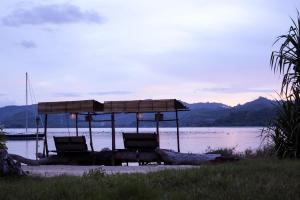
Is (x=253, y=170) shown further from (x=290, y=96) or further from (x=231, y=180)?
(x=290, y=96)

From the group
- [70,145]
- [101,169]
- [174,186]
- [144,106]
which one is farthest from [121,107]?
[174,186]

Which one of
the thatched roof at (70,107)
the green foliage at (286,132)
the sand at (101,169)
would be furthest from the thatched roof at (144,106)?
the green foliage at (286,132)

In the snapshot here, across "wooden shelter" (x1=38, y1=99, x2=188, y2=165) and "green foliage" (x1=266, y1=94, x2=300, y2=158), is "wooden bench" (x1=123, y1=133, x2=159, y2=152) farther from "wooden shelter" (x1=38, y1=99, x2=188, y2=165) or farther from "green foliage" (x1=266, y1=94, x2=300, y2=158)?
"green foliage" (x1=266, y1=94, x2=300, y2=158)

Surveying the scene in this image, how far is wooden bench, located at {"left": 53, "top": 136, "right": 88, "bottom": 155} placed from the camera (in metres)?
21.7

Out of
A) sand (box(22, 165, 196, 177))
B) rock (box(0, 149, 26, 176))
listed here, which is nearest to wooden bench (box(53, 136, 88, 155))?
sand (box(22, 165, 196, 177))

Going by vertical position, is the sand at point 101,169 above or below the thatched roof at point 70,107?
below

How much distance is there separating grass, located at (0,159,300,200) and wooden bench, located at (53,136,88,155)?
9.13 m

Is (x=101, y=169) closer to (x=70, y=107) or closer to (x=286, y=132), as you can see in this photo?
(x=286, y=132)

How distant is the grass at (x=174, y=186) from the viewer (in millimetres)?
9305

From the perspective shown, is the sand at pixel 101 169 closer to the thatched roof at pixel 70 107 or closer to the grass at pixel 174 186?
the grass at pixel 174 186

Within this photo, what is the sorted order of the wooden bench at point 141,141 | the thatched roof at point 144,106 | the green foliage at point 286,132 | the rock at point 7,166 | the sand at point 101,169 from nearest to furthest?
the rock at point 7,166 → the sand at point 101,169 → the green foliage at point 286,132 → the wooden bench at point 141,141 → the thatched roof at point 144,106

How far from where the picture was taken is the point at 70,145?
21891 mm

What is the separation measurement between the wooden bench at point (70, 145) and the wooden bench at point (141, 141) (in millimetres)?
1687

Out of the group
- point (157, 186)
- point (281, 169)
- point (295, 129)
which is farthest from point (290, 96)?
point (157, 186)
